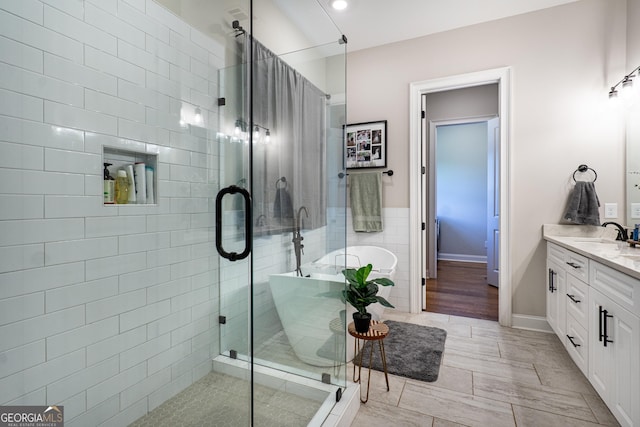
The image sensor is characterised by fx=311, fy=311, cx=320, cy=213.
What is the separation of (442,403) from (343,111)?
1937 mm

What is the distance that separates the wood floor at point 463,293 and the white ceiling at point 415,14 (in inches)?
115

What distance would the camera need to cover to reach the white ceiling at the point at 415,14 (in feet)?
8.90

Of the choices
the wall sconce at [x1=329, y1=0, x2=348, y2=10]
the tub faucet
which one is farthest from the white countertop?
the wall sconce at [x1=329, y1=0, x2=348, y2=10]

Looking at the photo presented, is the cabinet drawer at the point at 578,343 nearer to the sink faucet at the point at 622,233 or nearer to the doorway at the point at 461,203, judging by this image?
the sink faucet at the point at 622,233

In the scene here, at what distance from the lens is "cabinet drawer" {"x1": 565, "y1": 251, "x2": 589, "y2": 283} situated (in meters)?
1.88

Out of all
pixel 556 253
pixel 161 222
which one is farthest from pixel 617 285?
pixel 161 222

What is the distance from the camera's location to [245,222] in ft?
4.45

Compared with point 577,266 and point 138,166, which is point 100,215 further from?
point 577,266

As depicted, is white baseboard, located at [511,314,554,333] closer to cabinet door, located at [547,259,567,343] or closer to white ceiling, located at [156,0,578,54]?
cabinet door, located at [547,259,567,343]

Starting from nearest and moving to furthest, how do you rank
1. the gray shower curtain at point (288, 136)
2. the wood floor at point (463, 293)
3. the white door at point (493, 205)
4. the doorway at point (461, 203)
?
the gray shower curtain at point (288, 136), the wood floor at point (463, 293), the white door at point (493, 205), the doorway at point (461, 203)

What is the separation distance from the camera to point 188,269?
5.21 feet

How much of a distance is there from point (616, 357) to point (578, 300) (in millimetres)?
566

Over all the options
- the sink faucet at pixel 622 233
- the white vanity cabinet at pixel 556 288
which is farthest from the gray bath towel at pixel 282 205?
the sink faucet at pixel 622 233

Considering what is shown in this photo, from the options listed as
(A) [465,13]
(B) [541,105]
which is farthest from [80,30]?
(B) [541,105]
